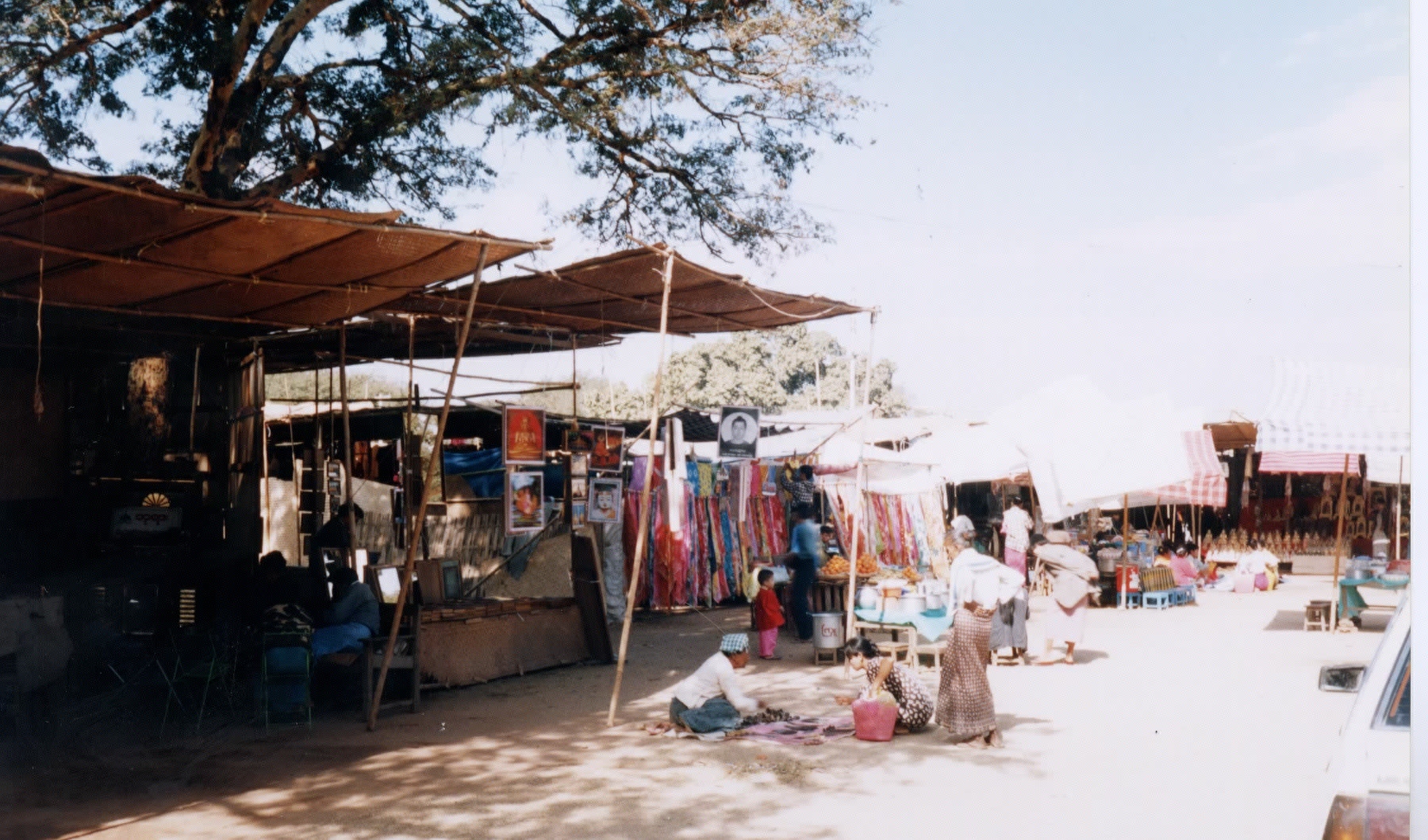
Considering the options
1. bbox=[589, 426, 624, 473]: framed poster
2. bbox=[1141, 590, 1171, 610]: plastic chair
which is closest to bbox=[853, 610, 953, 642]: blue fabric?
bbox=[589, 426, 624, 473]: framed poster

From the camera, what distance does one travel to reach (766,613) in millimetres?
10797

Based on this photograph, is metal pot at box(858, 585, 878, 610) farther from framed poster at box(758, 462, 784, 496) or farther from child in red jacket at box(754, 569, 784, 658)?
framed poster at box(758, 462, 784, 496)

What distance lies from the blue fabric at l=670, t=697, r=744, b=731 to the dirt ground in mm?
147

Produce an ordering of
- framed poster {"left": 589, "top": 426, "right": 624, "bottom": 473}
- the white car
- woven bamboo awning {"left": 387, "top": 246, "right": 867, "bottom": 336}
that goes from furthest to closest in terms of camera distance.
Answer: framed poster {"left": 589, "top": 426, "right": 624, "bottom": 473}
woven bamboo awning {"left": 387, "top": 246, "right": 867, "bottom": 336}
the white car

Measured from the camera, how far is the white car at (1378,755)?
2826 mm

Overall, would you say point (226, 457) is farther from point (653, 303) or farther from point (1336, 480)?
point (1336, 480)

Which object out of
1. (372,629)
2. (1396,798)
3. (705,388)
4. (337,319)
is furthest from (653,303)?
(705,388)

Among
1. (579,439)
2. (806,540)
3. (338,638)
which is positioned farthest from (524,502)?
(806,540)

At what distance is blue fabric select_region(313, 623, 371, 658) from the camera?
851 centimetres

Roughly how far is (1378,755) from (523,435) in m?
7.36

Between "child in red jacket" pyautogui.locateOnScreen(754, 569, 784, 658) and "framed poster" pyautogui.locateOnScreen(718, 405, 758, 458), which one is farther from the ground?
"framed poster" pyautogui.locateOnScreen(718, 405, 758, 458)

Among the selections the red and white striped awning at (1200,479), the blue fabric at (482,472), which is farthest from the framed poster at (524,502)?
the red and white striped awning at (1200,479)

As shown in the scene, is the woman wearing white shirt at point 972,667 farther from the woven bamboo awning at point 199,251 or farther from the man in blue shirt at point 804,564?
the man in blue shirt at point 804,564

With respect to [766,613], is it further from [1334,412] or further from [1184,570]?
[1184,570]
